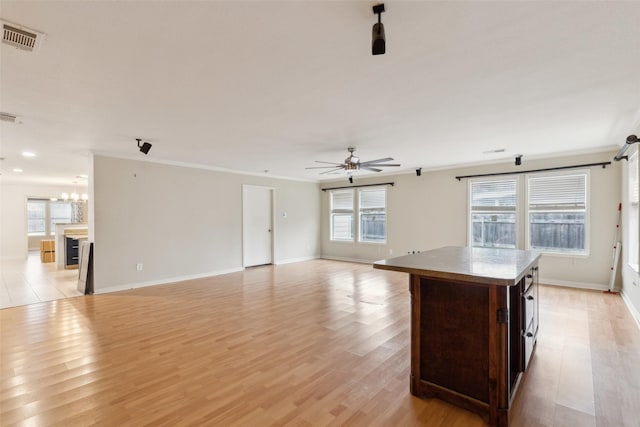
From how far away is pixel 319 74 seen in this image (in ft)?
7.81

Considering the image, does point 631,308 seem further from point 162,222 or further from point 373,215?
point 162,222

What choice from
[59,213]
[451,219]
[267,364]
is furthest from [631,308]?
[59,213]

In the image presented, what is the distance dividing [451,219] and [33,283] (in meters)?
8.50

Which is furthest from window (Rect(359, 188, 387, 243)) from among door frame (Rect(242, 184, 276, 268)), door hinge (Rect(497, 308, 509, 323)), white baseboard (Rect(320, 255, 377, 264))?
door hinge (Rect(497, 308, 509, 323))

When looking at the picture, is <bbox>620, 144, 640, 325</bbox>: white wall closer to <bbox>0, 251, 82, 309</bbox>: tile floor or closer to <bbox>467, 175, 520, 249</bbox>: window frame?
<bbox>467, 175, 520, 249</bbox>: window frame

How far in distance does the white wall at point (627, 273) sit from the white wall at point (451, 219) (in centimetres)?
28

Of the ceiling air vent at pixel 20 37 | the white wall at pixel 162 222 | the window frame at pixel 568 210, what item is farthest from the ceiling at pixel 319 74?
the white wall at pixel 162 222

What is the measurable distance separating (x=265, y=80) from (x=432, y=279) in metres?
2.01

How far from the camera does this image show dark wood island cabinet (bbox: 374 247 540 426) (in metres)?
1.79

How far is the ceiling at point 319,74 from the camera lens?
1674 mm

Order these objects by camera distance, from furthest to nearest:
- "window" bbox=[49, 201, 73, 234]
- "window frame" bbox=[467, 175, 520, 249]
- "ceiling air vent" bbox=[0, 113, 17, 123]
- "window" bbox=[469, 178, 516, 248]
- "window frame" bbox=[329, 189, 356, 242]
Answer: "window" bbox=[49, 201, 73, 234] → "window frame" bbox=[329, 189, 356, 242] → "window" bbox=[469, 178, 516, 248] → "window frame" bbox=[467, 175, 520, 249] → "ceiling air vent" bbox=[0, 113, 17, 123]

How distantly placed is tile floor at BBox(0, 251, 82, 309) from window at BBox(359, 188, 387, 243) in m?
6.20

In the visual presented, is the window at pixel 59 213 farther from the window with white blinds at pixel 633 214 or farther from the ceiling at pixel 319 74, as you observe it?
the window with white blinds at pixel 633 214

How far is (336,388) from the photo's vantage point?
2.21 metres
